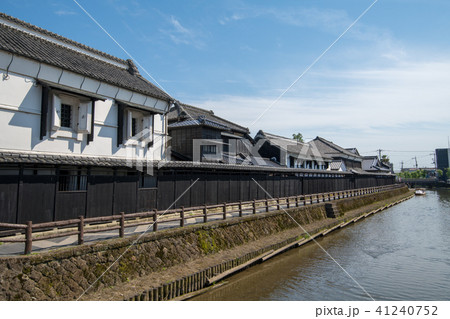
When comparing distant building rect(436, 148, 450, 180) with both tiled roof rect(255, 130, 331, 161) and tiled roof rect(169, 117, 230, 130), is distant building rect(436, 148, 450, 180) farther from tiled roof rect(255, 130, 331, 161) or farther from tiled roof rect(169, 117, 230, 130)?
tiled roof rect(169, 117, 230, 130)

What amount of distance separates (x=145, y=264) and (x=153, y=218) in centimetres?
212

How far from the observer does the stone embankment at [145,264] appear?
827 cm

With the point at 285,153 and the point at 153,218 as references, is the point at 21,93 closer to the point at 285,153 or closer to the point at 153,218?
the point at 153,218

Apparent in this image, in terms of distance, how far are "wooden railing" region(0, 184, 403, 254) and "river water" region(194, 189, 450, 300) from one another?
11.3 ft

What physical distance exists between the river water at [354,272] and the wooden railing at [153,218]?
345 centimetres

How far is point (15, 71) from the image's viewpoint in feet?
40.2

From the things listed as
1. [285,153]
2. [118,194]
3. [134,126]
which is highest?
[285,153]

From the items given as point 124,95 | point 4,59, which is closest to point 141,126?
point 124,95

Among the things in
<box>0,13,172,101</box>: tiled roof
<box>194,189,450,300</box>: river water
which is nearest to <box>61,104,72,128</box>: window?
<box>0,13,172,101</box>: tiled roof

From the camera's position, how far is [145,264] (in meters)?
11.0

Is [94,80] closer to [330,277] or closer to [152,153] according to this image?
[152,153]

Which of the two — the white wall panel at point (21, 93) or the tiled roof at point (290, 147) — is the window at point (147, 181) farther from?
the tiled roof at point (290, 147)

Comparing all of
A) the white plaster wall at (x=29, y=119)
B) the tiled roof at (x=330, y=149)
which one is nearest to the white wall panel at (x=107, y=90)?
the white plaster wall at (x=29, y=119)

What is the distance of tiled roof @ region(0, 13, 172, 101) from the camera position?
13094mm
